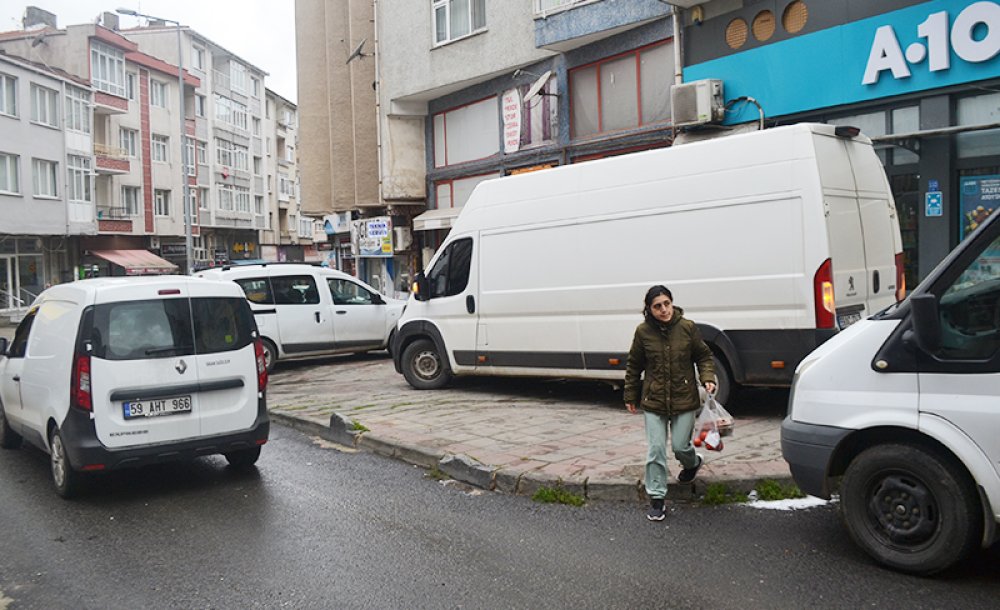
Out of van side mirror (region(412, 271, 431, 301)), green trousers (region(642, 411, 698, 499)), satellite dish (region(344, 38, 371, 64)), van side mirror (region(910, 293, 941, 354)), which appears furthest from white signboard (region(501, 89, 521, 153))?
van side mirror (region(910, 293, 941, 354))

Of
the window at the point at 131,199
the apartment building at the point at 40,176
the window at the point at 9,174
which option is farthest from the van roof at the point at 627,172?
the window at the point at 131,199

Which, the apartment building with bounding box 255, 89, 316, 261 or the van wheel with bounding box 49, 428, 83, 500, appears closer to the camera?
the van wheel with bounding box 49, 428, 83, 500

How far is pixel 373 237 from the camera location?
24469mm

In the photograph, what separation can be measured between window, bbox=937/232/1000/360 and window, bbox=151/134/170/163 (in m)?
53.8

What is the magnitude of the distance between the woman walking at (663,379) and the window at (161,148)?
51.9 metres

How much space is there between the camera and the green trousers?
5.79 metres

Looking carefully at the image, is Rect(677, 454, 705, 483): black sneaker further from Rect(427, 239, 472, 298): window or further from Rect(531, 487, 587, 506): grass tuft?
Rect(427, 239, 472, 298): window

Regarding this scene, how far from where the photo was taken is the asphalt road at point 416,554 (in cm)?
451

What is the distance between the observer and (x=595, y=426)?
28.6ft

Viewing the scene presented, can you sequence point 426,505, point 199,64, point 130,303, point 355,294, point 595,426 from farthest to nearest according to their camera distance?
point 199,64, point 355,294, point 595,426, point 130,303, point 426,505

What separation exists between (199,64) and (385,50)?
4133 cm

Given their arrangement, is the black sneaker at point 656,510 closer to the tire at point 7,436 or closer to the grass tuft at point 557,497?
the grass tuft at point 557,497

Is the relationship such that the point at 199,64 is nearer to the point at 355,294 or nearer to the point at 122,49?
the point at 122,49

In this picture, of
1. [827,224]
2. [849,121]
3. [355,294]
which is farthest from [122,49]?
[827,224]
